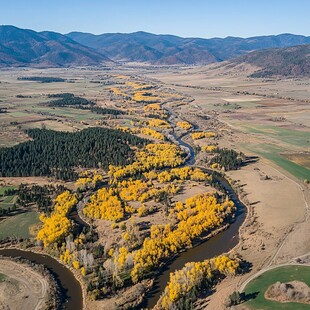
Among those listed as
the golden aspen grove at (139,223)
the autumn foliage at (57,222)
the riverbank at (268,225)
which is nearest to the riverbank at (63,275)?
the golden aspen grove at (139,223)

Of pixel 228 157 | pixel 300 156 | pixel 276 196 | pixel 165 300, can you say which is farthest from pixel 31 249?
pixel 300 156

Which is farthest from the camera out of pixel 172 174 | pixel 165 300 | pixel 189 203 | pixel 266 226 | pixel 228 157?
pixel 228 157

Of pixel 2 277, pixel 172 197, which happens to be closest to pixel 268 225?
pixel 172 197

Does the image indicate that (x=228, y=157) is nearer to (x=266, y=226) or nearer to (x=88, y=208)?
(x=266, y=226)

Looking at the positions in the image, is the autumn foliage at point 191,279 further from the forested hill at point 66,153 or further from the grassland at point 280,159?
the forested hill at point 66,153

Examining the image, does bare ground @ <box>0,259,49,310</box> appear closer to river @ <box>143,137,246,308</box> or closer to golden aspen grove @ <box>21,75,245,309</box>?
golden aspen grove @ <box>21,75,245,309</box>
